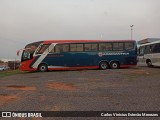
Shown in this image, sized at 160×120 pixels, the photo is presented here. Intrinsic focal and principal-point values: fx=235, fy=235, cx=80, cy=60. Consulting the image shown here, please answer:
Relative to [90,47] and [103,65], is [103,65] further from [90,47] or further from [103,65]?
[90,47]

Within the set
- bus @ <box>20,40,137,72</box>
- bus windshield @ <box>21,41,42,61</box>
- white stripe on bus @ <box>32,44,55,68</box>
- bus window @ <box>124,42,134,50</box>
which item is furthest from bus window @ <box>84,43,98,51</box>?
bus windshield @ <box>21,41,42,61</box>

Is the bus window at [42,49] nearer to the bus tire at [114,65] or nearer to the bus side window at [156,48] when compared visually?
the bus tire at [114,65]

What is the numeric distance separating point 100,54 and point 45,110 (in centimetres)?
1626

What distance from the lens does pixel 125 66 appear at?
74.0 ft

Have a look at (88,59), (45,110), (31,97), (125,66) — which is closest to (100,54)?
(88,59)

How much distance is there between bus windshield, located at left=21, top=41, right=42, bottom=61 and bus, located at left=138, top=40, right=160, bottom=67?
11.1 metres

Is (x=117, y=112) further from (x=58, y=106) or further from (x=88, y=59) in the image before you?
(x=88, y=59)

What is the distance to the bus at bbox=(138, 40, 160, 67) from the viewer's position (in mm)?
22513

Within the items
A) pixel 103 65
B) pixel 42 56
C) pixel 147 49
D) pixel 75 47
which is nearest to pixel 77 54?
pixel 75 47

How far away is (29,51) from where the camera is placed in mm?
21562

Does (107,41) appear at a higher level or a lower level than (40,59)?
higher

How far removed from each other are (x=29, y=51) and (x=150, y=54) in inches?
481

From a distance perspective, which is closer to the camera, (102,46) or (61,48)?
(61,48)

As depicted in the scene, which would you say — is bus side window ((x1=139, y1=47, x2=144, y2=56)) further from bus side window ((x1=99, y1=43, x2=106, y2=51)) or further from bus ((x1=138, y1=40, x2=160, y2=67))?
bus side window ((x1=99, y1=43, x2=106, y2=51))
